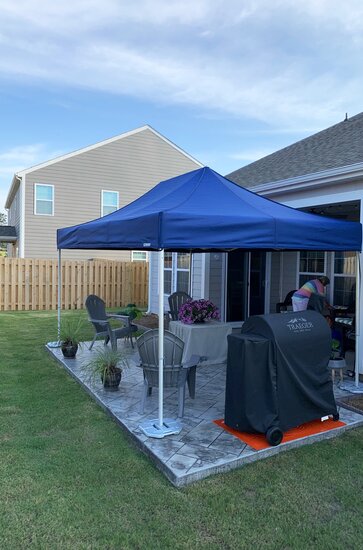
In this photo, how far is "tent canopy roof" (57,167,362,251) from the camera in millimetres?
3912

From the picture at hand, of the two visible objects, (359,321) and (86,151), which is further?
(86,151)

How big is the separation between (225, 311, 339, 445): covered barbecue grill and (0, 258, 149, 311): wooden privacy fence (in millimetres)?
11296

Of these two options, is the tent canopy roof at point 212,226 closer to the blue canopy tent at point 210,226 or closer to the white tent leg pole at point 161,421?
the blue canopy tent at point 210,226

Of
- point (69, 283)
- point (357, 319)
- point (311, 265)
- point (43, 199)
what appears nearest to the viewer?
point (357, 319)

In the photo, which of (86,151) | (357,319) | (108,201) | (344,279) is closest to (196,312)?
(357,319)

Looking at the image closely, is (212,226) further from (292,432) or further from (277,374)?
(292,432)

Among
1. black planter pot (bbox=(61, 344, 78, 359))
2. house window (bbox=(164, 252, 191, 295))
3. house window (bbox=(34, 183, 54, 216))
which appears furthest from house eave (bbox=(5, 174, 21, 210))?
black planter pot (bbox=(61, 344, 78, 359))

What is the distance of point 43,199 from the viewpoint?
17.5 metres

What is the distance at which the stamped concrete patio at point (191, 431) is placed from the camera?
11.3ft

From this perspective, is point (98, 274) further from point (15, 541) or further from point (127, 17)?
point (15, 541)

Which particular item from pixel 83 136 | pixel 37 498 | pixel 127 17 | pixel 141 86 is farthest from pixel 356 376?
pixel 83 136

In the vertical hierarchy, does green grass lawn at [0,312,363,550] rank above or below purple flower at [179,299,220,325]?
below

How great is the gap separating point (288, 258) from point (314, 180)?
3227 millimetres

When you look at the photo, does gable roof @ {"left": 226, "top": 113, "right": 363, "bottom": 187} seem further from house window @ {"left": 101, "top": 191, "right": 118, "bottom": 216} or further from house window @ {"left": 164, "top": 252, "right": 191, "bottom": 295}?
house window @ {"left": 101, "top": 191, "right": 118, "bottom": 216}
